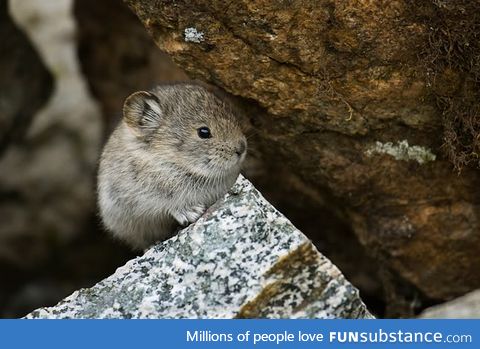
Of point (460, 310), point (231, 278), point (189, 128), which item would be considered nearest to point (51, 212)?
point (189, 128)

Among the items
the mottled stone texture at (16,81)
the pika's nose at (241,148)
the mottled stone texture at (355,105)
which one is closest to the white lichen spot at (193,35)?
the mottled stone texture at (355,105)

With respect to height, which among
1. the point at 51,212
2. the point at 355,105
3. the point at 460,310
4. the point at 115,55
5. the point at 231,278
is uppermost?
the point at 115,55

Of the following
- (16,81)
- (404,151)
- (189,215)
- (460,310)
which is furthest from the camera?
(16,81)

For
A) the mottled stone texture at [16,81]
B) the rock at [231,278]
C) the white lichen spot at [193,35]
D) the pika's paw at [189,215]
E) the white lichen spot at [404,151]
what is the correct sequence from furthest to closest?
the mottled stone texture at [16,81] < the white lichen spot at [404,151] < the pika's paw at [189,215] < the white lichen spot at [193,35] < the rock at [231,278]

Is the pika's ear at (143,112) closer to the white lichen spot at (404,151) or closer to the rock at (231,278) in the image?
the rock at (231,278)

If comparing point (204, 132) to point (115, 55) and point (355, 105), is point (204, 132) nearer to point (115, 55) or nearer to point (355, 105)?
point (355, 105)

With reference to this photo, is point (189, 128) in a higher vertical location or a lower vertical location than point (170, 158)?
higher

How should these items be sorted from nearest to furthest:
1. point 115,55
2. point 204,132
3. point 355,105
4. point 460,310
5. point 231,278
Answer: point 460,310
point 231,278
point 355,105
point 204,132
point 115,55

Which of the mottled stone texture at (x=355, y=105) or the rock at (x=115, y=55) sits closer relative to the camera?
the mottled stone texture at (x=355, y=105)
